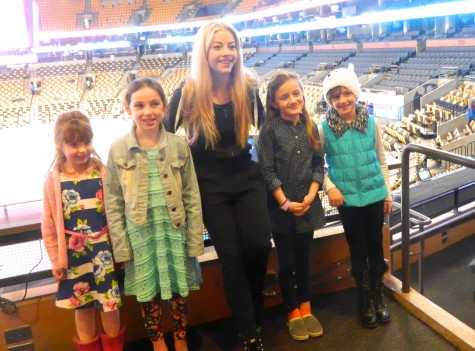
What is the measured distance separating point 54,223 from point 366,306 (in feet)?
4.22

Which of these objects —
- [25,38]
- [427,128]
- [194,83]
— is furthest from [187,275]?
[427,128]

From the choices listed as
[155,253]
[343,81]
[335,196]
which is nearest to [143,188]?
[155,253]

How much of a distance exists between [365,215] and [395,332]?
483 mm

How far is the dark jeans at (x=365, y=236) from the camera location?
1999mm

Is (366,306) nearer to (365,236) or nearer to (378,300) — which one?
(378,300)

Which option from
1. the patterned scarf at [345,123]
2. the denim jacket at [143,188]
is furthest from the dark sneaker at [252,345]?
the patterned scarf at [345,123]

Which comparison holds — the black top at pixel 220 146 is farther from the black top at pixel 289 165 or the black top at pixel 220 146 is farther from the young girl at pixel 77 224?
the young girl at pixel 77 224

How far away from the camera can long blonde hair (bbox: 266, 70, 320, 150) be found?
192 cm

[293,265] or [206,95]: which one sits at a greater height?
[206,95]

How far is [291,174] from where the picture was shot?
1921 mm

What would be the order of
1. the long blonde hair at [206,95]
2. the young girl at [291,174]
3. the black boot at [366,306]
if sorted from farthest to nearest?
the black boot at [366,306], the young girl at [291,174], the long blonde hair at [206,95]

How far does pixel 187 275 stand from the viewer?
180 centimetres

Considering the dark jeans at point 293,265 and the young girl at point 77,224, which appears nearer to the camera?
the young girl at point 77,224

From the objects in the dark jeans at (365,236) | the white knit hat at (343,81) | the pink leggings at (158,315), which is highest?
the white knit hat at (343,81)
